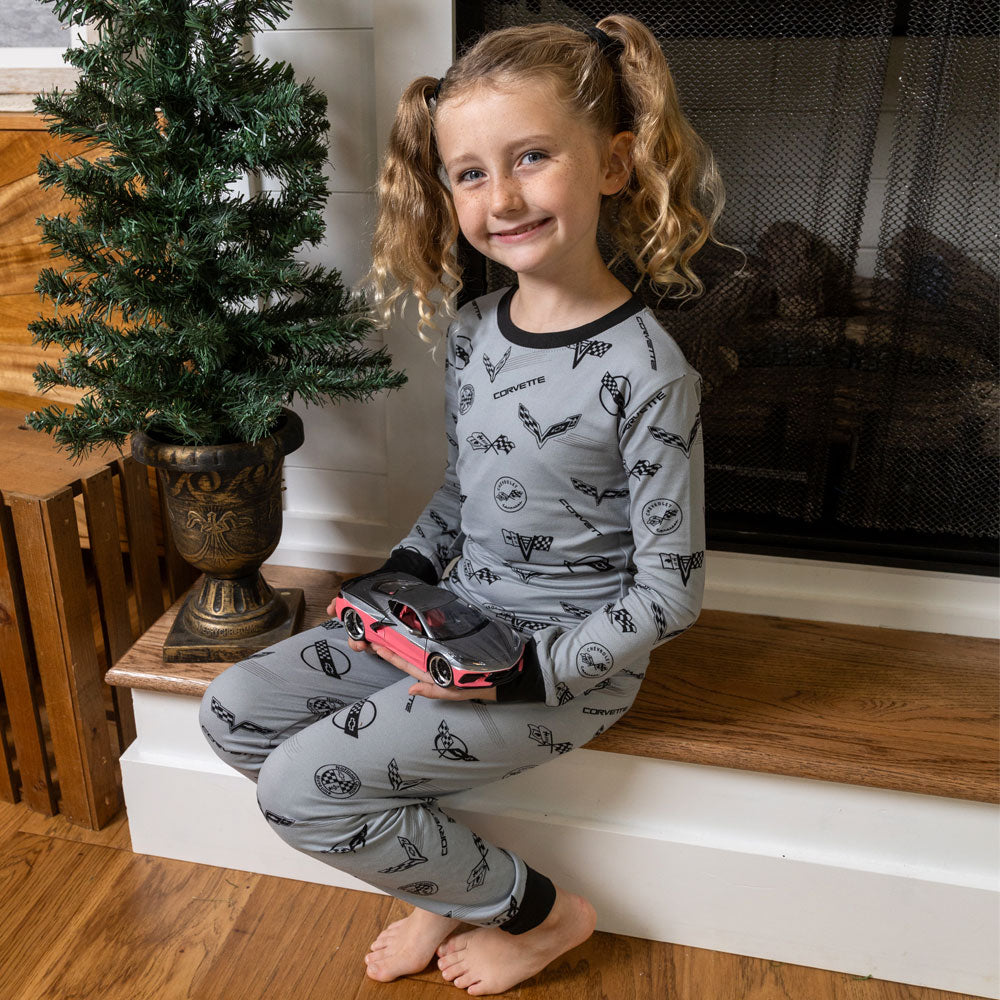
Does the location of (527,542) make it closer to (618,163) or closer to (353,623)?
(353,623)

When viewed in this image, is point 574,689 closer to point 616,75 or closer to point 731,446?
point 731,446

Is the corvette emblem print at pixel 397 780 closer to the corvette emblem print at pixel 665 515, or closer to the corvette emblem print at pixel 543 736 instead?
the corvette emblem print at pixel 543 736

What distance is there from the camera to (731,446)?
1.33m

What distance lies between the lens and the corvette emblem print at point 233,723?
1041 millimetres

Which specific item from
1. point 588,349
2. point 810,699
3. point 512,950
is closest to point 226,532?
point 588,349

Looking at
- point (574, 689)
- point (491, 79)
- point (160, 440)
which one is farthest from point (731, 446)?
point (160, 440)

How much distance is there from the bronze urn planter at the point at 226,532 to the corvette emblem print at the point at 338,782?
26 cm

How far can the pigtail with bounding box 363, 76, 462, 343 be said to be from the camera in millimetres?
1043

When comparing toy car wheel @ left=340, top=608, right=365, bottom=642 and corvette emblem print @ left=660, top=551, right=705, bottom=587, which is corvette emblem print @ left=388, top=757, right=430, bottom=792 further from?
corvette emblem print @ left=660, top=551, right=705, bottom=587

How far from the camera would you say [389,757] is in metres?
0.97

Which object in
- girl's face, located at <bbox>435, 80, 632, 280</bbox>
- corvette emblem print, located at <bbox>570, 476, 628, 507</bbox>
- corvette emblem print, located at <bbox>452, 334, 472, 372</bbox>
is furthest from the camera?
corvette emblem print, located at <bbox>452, 334, 472, 372</bbox>

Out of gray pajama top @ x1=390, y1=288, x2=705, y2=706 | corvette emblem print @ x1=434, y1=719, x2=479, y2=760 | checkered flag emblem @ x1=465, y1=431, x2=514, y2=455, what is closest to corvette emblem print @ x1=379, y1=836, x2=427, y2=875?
corvette emblem print @ x1=434, y1=719, x2=479, y2=760

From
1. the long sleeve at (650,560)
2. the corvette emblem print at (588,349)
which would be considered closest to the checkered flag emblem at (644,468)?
the long sleeve at (650,560)

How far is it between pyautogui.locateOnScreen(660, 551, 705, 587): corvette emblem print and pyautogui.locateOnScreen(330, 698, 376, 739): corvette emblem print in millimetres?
343
